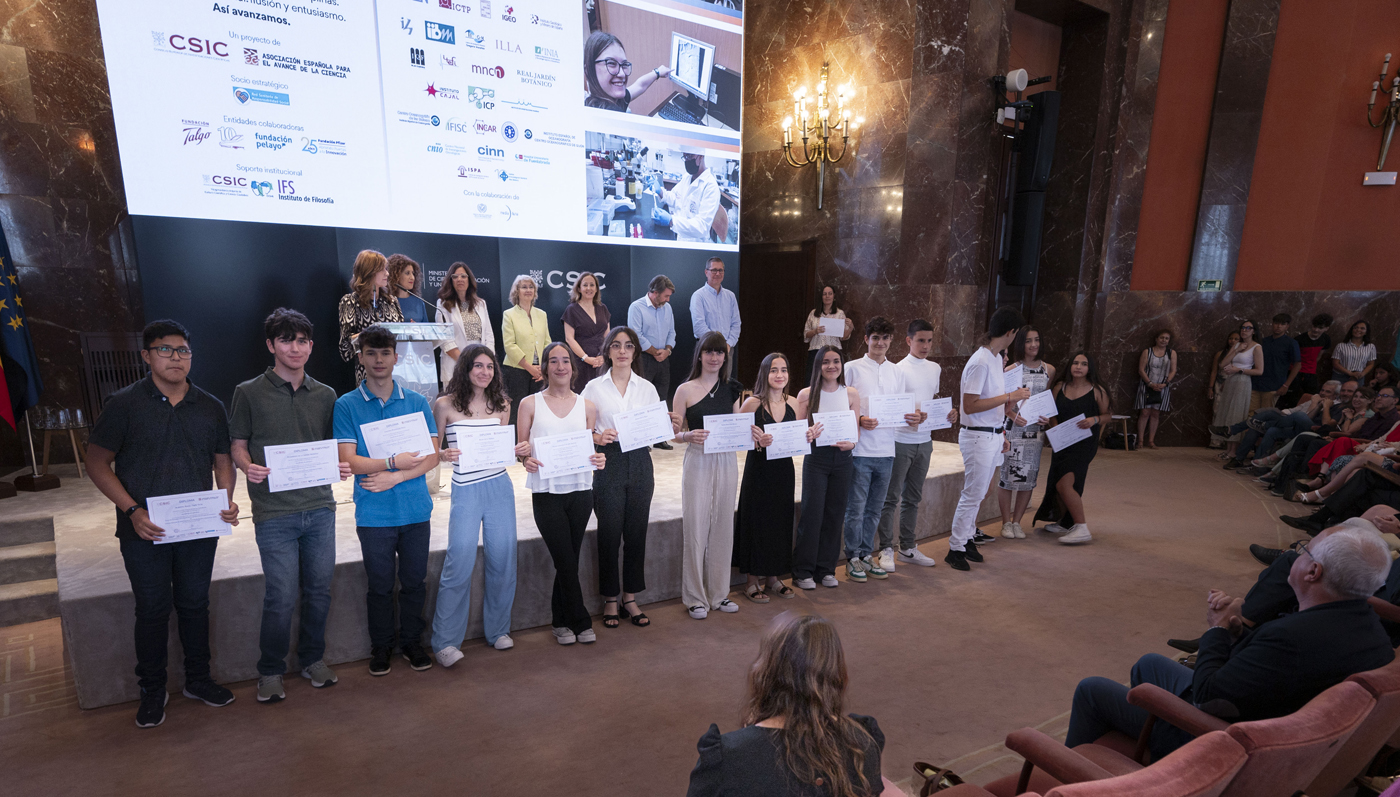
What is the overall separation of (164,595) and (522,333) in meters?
3.07

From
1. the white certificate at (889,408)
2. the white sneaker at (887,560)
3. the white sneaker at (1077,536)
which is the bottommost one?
the white sneaker at (1077,536)

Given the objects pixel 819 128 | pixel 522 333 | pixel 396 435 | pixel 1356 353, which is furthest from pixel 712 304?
pixel 1356 353

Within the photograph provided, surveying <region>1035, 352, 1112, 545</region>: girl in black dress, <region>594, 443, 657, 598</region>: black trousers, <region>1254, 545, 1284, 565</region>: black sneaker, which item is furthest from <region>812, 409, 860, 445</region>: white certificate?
<region>1254, 545, 1284, 565</region>: black sneaker

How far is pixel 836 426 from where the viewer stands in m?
4.00

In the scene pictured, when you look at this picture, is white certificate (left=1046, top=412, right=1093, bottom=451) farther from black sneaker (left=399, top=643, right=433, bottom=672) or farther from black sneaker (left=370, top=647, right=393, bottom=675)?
black sneaker (left=370, top=647, right=393, bottom=675)

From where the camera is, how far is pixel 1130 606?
13.9 feet

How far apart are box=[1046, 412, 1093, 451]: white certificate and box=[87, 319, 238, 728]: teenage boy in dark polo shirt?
532 cm

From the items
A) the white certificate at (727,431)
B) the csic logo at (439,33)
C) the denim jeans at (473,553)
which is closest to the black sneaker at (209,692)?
the denim jeans at (473,553)

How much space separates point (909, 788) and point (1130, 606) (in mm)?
2569

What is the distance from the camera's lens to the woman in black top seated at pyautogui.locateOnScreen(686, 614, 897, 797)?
1.35m

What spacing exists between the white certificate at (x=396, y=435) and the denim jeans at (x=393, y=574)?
1.19 ft

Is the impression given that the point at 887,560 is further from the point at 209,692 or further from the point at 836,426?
the point at 209,692

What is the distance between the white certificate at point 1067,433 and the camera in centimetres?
513

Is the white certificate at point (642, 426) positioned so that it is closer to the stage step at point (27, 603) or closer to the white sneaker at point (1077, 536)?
the stage step at point (27, 603)
